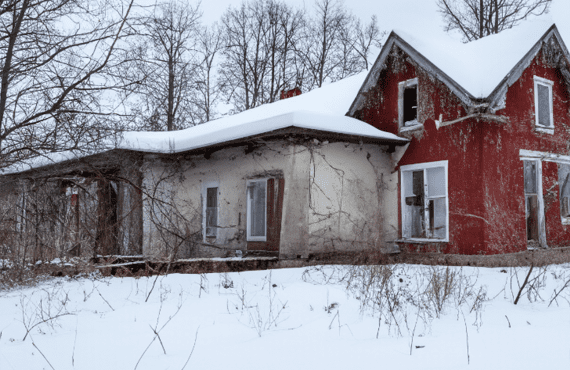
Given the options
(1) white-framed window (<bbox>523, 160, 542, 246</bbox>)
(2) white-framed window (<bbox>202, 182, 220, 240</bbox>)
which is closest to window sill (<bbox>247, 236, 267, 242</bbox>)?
(2) white-framed window (<bbox>202, 182, 220, 240</bbox>)

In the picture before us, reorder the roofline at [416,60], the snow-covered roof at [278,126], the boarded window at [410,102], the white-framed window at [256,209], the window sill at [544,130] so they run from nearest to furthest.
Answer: the snow-covered roof at [278,126]
the roofline at [416,60]
the window sill at [544,130]
the white-framed window at [256,209]
the boarded window at [410,102]

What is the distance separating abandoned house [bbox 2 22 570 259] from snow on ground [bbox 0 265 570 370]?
12.1 ft

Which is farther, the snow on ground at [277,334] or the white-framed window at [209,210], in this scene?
the white-framed window at [209,210]

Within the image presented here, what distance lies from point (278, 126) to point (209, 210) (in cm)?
442

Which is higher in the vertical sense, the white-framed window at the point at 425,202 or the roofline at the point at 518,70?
Answer: the roofline at the point at 518,70

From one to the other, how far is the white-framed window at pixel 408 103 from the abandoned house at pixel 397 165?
26mm

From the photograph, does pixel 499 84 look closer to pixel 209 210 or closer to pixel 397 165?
pixel 397 165

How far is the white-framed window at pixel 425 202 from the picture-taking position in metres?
11.3

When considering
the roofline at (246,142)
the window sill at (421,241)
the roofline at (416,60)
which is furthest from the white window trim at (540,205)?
the roofline at (246,142)

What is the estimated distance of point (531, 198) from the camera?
11.9m

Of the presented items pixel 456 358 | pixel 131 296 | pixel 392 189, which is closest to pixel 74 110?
pixel 131 296

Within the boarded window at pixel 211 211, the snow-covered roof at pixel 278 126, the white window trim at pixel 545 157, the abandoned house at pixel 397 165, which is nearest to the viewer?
the snow-covered roof at pixel 278 126

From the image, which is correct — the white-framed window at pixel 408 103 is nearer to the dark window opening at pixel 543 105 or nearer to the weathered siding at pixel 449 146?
the weathered siding at pixel 449 146

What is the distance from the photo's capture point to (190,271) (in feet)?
31.9
